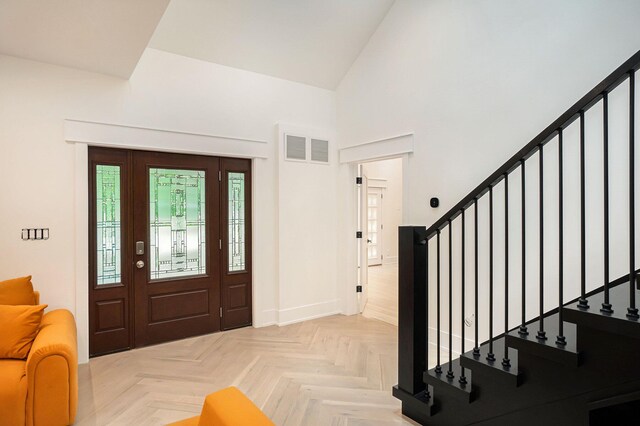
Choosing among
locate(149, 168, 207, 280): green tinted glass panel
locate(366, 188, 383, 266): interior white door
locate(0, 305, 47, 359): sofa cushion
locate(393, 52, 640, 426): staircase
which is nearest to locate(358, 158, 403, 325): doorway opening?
locate(366, 188, 383, 266): interior white door

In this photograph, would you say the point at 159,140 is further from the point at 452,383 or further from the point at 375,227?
the point at 375,227

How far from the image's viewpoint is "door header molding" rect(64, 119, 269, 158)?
358 centimetres

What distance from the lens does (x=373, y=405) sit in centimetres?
283

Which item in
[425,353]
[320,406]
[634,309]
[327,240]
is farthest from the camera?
[327,240]

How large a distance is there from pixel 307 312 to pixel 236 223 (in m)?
1.57

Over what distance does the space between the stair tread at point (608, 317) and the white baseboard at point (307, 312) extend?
360 centimetres

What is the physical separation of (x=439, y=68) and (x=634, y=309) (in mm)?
3107

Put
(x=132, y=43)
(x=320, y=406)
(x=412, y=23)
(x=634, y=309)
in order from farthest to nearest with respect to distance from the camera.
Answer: (x=412, y=23), (x=132, y=43), (x=320, y=406), (x=634, y=309)

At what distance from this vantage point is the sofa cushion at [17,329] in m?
2.56

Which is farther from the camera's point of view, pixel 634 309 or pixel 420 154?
pixel 420 154

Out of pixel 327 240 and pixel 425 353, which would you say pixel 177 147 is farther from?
pixel 425 353

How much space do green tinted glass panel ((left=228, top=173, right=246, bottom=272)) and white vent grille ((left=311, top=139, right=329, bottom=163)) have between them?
3.45 feet

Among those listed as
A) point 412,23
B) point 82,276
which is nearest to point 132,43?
point 82,276

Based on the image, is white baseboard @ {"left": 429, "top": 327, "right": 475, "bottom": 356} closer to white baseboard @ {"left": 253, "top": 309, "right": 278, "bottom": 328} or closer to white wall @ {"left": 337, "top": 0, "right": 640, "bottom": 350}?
white wall @ {"left": 337, "top": 0, "right": 640, "bottom": 350}
